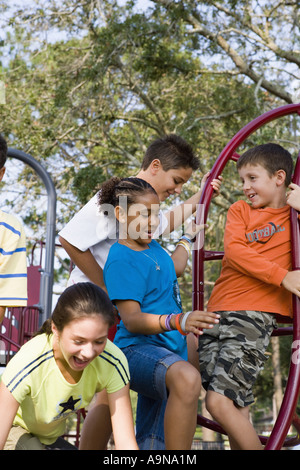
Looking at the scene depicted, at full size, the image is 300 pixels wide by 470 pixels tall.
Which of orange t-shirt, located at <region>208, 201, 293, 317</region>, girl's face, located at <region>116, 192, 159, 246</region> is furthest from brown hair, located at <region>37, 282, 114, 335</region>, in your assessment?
orange t-shirt, located at <region>208, 201, 293, 317</region>

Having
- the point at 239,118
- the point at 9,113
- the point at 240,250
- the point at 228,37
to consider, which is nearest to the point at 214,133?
the point at 239,118

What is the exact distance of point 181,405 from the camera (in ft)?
6.82

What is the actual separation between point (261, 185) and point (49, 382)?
1.29m

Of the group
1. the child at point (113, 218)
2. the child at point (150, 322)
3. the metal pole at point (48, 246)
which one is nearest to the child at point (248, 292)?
the child at point (150, 322)

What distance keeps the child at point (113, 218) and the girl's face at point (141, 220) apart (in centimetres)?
20

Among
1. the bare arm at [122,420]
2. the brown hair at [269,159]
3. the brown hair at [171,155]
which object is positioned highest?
the brown hair at [171,155]

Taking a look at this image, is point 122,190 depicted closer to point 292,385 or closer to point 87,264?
point 87,264

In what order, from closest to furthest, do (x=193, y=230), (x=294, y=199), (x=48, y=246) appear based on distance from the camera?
(x=294, y=199), (x=193, y=230), (x=48, y=246)

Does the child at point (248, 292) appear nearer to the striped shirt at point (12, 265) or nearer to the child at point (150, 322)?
the child at point (150, 322)

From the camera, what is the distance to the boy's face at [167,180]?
3.02 m

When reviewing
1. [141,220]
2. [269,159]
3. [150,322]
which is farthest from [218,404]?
[269,159]

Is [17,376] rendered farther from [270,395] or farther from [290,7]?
[270,395]

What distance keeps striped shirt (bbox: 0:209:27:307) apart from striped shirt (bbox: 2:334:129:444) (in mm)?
182
